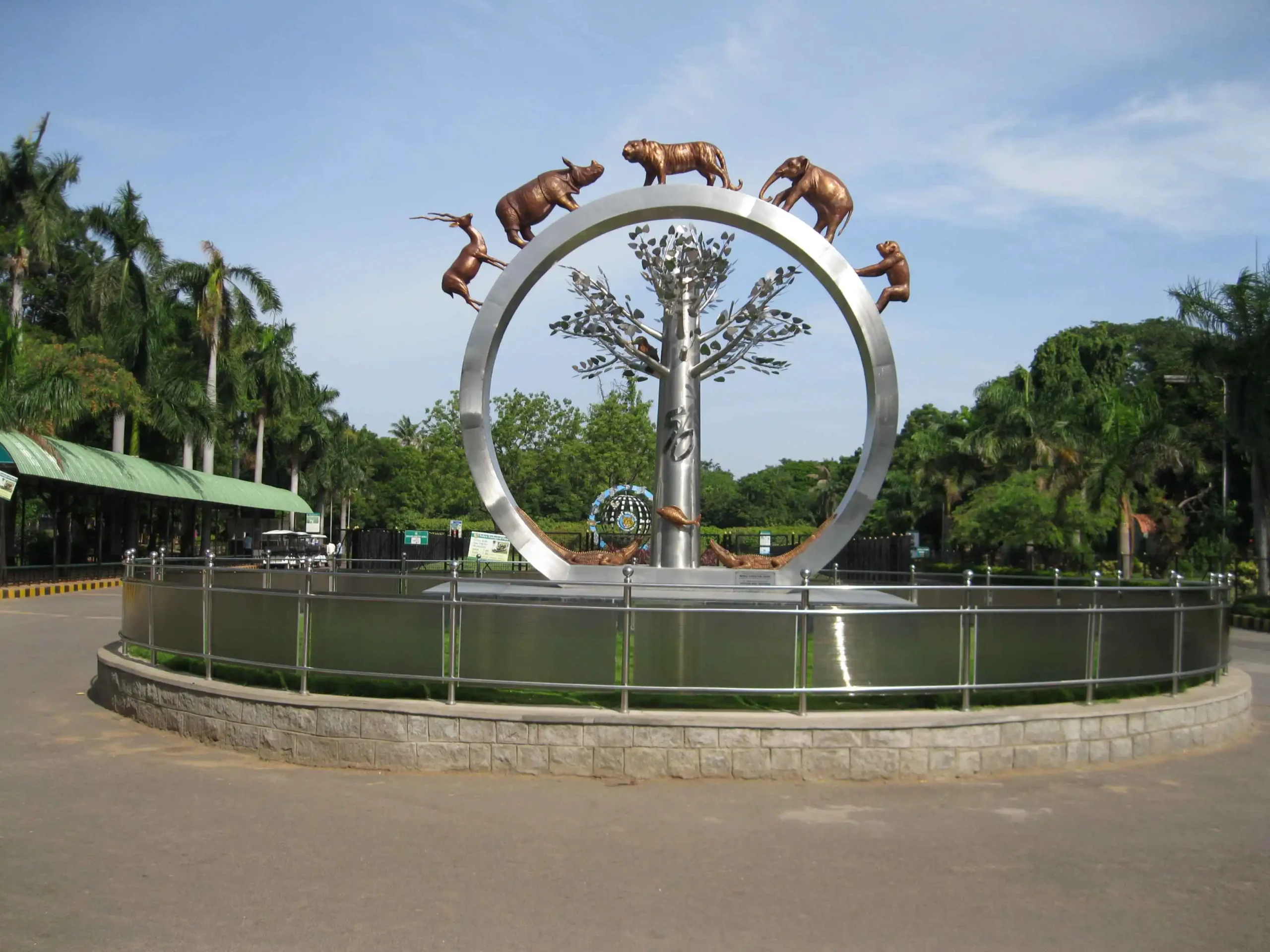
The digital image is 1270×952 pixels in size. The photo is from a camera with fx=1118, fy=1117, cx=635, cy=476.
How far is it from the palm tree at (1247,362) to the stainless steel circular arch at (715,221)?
53.0ft

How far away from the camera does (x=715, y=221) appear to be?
15.1 m

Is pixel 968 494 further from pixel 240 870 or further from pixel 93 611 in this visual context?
pixel 240 870

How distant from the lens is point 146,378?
39.2 meters

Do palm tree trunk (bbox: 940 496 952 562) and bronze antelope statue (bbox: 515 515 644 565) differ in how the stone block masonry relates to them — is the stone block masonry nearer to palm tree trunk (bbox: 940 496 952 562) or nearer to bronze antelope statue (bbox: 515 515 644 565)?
bronze antelope statue (bbox: 515 515 644 565)

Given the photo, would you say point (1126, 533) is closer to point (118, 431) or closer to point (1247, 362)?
point (1247, 362)

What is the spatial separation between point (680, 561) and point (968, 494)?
114 feet

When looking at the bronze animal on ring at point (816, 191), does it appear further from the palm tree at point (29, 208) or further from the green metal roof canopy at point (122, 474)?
the palm tree at point (29, 208)

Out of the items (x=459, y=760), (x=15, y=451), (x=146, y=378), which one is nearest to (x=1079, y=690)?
(x=459, y=760)

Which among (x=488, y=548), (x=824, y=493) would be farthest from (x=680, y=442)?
(x=824, y=493)

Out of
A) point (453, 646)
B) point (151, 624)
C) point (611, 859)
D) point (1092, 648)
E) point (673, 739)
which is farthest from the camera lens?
point (151, 624)

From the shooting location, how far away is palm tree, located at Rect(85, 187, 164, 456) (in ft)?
128

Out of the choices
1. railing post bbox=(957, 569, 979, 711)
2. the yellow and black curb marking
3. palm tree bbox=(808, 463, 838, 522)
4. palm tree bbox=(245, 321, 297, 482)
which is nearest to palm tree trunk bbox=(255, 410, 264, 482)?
palm tree bbox=(245, 321, 297, 482)

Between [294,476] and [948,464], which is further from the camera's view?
[294,476]

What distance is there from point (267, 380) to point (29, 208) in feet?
54.6
